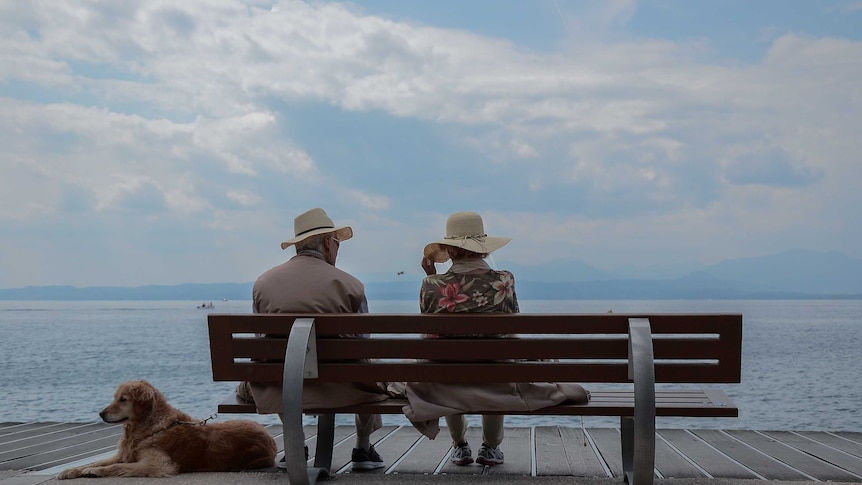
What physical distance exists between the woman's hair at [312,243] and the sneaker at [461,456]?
4.36ft

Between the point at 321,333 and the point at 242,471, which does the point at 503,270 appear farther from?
the point at 242,471

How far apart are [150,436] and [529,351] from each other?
202 cm

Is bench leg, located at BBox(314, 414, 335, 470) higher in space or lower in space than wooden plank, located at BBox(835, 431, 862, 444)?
higher

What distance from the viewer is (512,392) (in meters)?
4.00

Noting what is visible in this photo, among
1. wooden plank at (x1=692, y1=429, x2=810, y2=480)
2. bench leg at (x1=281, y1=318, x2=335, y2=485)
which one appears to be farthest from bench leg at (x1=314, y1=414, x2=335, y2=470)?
wooden plank at (x1=692, y1=429, x2=810, y2=480)

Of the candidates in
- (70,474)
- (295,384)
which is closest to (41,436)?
(70,474)

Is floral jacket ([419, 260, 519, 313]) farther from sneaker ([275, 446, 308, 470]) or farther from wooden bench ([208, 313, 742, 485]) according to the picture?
sneaker ([275, 446, 308, 470])

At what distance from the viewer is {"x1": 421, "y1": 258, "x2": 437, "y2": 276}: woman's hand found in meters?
4.50

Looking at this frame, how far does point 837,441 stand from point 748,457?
3.49 ft

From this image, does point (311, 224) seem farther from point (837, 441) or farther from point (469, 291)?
point (837, 441)

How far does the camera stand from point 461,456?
461 centimetres

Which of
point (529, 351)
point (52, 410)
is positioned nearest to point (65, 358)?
point (52, 410)

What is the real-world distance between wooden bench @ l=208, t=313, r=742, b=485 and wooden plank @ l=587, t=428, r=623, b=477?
657 mm

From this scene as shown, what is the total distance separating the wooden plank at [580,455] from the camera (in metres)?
4.51
